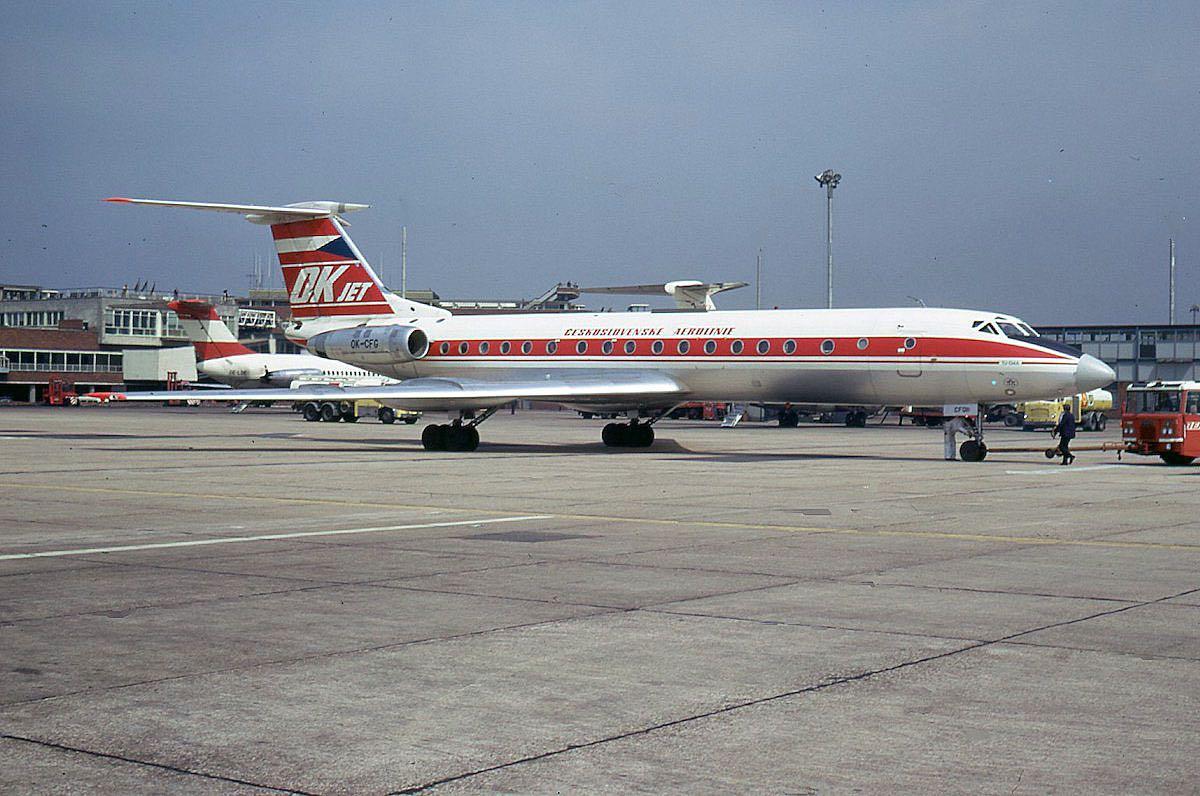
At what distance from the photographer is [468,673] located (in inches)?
281

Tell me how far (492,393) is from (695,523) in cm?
1592

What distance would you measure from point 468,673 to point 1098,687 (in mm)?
3238

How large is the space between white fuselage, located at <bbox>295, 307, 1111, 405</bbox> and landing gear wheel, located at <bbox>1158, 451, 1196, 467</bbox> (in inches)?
131

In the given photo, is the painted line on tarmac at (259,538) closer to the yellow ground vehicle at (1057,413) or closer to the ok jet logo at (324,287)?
the ok jet logo at (324,287)

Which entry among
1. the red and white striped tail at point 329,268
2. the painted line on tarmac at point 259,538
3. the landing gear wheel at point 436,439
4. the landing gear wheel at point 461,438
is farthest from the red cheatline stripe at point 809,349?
the painted line on tarmac at point 259,538

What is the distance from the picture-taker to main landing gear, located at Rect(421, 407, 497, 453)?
33062mm

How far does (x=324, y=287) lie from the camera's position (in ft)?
123

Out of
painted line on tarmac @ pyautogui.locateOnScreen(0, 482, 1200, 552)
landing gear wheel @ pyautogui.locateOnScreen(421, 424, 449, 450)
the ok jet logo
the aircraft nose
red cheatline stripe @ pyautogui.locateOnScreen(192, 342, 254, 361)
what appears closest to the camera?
painted line on tarmac @ pyautogui.locateOnScreen(0, 482, 1200, 552)

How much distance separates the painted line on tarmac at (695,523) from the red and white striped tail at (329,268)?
17.1 metres

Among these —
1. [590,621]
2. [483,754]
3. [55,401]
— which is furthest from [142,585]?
[55,401]

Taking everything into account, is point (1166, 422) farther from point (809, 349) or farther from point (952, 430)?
point (809, 349)

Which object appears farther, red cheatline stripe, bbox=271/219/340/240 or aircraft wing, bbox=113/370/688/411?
red cheatline stripe, bbox=271/219/340/240

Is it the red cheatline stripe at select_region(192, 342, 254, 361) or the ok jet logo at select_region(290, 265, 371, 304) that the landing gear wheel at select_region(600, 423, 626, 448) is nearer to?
the ok jet logo at select_region(290, 265, 371, 304)

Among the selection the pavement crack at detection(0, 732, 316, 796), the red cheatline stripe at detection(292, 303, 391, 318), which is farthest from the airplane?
the pavement crack at detection(0, 732, 316, 796)
